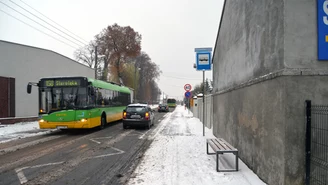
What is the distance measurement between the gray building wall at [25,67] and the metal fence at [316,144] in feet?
66.9

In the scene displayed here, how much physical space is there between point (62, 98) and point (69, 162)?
6456 mm

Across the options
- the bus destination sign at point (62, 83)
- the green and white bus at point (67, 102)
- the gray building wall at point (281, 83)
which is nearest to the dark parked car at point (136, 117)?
the green and white bus at point (67, 102)

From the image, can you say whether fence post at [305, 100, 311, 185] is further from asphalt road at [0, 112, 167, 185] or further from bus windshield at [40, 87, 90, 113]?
bus windshield at [40, 87, 90, 113]

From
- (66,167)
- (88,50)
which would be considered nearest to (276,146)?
(66,167)

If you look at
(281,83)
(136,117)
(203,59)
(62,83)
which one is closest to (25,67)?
(62,83)

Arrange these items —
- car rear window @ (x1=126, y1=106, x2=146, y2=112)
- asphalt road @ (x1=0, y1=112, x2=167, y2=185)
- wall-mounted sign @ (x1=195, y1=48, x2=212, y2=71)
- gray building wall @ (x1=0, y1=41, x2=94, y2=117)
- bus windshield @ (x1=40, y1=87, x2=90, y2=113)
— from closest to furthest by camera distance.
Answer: asphalt road @ (x1=0, y1=112, x2=167, y2=185), wall-mounted sign @ (x1=195, y1=48, x2=212, y2=71), bus windshield @ (x1=40, y1=87, x2=90, y2=113), car rear window @ (x1=126, y1=106, x2=146, y2=112), gray building wall @ (x1=0, y1=41, x2=94, y2=117)

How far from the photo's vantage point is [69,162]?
22.5ft

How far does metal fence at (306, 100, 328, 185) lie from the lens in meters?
3.82

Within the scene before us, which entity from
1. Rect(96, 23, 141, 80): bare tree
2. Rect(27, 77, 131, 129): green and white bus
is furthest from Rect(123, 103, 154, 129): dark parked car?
Rect(96, 23, 141, 80): bare tree

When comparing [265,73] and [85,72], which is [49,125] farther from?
[85,72]

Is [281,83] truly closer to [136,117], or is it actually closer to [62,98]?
[62,98]

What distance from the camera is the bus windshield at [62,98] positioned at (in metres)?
12.5

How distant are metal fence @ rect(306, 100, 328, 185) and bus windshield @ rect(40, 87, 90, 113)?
10.7m

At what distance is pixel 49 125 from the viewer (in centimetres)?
1227
